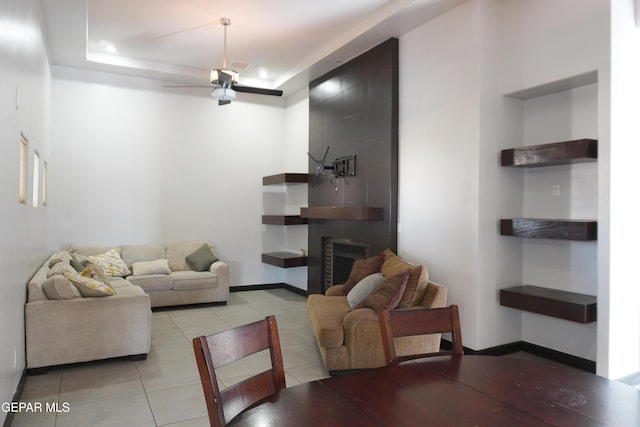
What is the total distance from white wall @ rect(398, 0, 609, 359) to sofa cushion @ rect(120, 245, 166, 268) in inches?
160

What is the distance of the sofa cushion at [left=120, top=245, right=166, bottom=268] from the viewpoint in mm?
6102

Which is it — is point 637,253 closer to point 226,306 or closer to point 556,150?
point 556,150

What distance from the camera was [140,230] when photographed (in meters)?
6.48

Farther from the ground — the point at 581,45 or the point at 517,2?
the point at 517,2

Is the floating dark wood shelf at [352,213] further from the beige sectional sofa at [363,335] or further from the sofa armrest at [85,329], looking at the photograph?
the sofa armrest at [85,329]

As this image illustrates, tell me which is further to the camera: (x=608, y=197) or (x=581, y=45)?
(x=581, y=45)

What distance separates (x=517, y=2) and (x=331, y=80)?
271 cm

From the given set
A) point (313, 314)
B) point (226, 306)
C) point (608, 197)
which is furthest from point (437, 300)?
point (226, 306)

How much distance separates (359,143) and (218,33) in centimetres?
219

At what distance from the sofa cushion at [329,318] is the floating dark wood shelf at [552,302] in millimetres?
1491

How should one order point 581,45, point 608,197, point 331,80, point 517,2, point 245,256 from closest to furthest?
point 608,197
point 581,45
point 517,2
point 331,80
point 245,256

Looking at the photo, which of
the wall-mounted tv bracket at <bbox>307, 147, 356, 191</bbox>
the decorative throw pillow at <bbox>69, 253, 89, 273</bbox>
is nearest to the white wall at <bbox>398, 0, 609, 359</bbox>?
the wall-mounted tv bracket at <bbox>307, 147, 356, 191</bbox>

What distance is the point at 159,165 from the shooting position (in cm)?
666

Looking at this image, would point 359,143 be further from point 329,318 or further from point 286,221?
point 329,318
